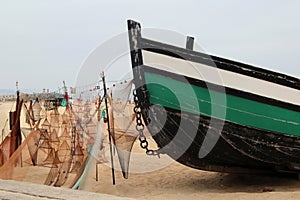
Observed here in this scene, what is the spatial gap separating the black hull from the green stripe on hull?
0.08m

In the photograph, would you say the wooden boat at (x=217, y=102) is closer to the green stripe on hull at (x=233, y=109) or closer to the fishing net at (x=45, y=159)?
the green stripe on hull at (x=233, y=109)

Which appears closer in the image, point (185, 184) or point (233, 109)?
point (233, 109)

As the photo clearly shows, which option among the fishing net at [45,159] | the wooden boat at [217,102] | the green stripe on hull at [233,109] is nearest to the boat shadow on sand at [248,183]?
the wooden boat at [217,102]

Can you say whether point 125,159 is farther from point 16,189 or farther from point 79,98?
point 79,98

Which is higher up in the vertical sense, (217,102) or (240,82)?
(240,82)

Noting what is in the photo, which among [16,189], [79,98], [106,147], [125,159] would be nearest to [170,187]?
[125,159]

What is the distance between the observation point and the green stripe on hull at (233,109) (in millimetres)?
4527

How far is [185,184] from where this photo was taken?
5930 mm

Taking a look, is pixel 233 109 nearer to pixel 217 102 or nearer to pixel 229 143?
pixel 217 102

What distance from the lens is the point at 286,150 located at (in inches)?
187

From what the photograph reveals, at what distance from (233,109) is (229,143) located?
19.0 inches

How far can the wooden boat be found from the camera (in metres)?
4.52

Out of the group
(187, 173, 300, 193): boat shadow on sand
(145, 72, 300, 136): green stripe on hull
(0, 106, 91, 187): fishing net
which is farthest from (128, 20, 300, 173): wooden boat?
(0, 106, 91, 187): fishing net

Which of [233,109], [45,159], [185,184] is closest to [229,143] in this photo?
[233,109]
